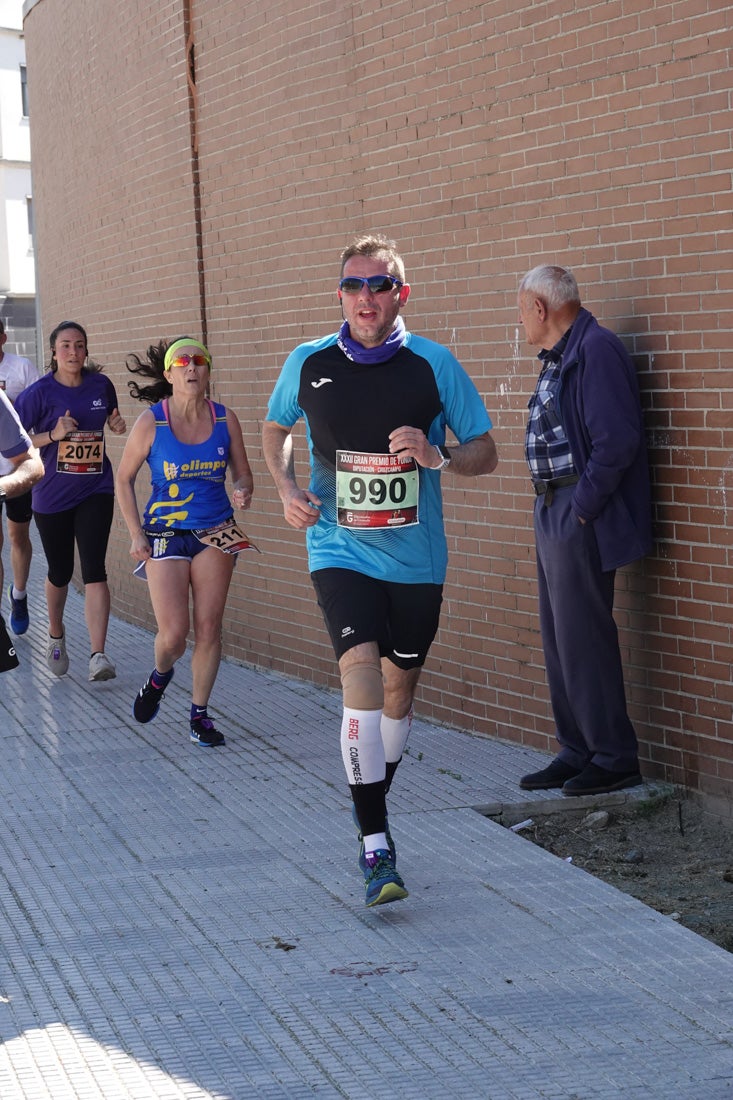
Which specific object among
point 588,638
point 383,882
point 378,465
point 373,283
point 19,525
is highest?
point 373,283

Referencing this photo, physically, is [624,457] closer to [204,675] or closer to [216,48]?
[204,675]

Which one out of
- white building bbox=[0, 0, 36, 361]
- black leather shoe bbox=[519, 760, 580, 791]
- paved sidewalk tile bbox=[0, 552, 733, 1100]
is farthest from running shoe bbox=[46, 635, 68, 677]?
white building bbox=[0, 0, 36, 361]

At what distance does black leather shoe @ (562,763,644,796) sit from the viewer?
21.7 ft

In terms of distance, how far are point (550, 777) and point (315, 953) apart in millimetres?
2062

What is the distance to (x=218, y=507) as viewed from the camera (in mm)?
8227

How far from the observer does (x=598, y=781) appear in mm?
6629

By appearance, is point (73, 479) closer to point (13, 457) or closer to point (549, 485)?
point (13, 457)

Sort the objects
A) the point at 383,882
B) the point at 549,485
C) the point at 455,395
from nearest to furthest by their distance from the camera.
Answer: the point at 383,882 < the point at 455,395 < the point at 549,485

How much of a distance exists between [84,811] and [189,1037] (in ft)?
8.57

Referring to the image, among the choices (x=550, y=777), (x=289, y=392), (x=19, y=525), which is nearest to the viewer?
(x=289, y=392)

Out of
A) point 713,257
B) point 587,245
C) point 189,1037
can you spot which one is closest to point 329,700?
point 587,245

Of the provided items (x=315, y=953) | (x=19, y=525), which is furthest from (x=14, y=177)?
(x=315, y=953)

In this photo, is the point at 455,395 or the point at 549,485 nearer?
the point at 455,395

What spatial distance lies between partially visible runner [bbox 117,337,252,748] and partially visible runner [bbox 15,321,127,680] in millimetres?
1798
